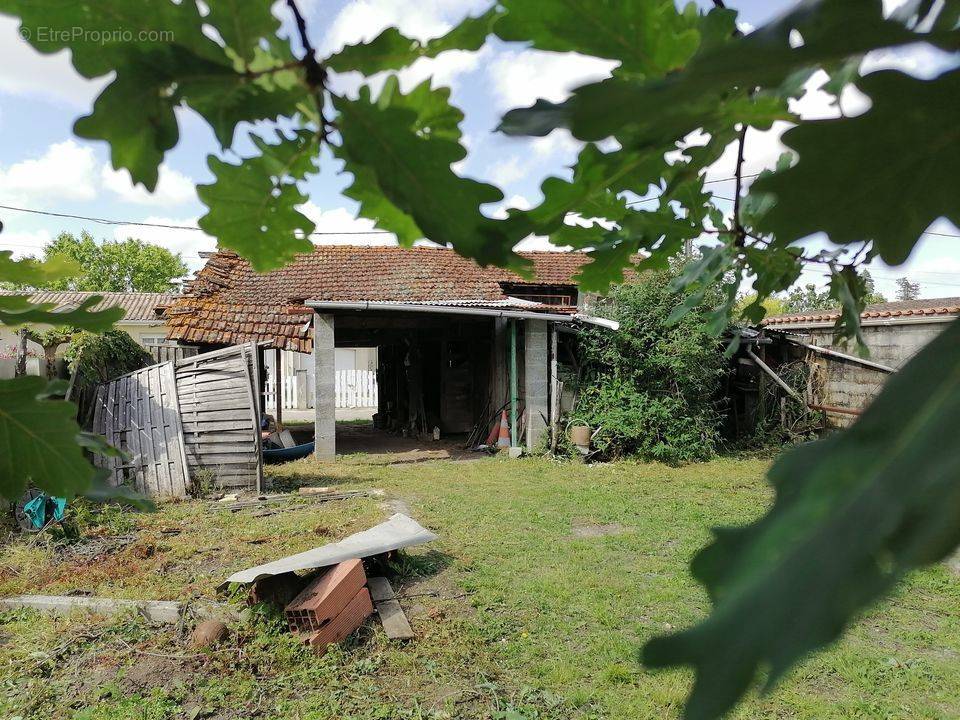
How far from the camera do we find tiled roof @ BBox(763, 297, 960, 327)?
34.0 feet

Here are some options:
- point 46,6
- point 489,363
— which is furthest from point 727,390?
point 46,6

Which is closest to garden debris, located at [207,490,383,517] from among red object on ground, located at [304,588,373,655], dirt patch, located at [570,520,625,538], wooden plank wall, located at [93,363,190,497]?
wooden plank wall, located at [93,363,190,497]

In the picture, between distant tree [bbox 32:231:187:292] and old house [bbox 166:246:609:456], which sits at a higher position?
distant tree [bbox 32:231:187:292]

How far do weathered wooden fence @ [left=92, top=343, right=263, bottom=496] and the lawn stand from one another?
2.70ft

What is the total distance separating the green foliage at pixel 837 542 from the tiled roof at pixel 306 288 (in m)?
10.2

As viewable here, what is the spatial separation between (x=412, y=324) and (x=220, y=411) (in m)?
4.72

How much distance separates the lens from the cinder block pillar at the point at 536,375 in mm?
10734

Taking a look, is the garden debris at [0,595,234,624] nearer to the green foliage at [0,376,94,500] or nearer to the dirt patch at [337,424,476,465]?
the green foliage at [0,376,94,500]

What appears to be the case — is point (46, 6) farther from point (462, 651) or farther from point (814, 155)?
point (462, 651)

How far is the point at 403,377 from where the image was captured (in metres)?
15.2

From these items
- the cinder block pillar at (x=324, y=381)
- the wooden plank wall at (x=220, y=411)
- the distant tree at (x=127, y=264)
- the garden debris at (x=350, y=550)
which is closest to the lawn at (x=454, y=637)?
the garden debris at (x=350, y=550)

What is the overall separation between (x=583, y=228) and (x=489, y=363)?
11.7m

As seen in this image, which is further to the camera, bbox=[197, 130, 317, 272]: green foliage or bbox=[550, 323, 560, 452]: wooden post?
bbox=[550, 323, 560, 452]: wooden post

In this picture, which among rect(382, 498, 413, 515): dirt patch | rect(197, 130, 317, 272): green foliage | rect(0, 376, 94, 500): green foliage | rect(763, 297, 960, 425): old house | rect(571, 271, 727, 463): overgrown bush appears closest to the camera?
rect(197, 130, 317, 272): green foliage
